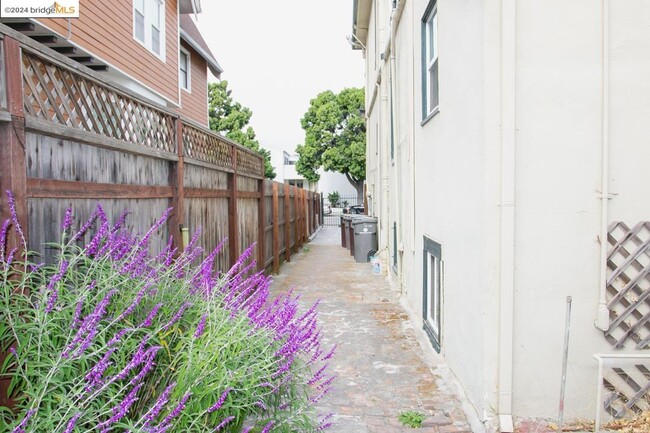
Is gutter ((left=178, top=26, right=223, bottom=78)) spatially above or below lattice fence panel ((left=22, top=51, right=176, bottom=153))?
above

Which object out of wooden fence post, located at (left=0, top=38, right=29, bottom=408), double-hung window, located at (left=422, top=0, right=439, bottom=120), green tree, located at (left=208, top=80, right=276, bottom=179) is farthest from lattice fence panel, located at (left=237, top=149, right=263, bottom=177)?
green tree, located at (left=208, top=80, right=276, bottom=179)

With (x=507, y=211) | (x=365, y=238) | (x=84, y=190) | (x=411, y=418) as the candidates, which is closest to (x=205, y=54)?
(x=365, y=238)

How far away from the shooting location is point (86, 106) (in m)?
3.28

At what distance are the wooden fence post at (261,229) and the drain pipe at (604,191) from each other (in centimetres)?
654

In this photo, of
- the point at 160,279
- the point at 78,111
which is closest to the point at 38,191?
the point at 78,111

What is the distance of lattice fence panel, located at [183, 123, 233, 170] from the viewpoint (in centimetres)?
543

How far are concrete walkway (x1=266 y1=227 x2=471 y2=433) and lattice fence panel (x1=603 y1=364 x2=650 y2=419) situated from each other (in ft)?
3.39

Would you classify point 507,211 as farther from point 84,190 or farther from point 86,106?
point 86,106

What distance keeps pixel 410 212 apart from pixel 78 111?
494cm

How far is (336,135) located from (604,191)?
120 ft

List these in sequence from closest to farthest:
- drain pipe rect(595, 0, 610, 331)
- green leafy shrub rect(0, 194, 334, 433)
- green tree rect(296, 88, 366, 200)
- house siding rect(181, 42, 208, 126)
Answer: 1. green leafy shrub rect(0, 194, 334, 433)
2. drain pipe rect(595, 0, 610, 331)
3. house siding rect(181, 42, 208, 126)
4. green tree rect(296, 88, 366, 200)

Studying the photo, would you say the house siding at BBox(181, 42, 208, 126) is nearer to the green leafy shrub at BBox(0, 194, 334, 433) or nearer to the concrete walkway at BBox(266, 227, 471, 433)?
the concrete walkway at BBox(266, 227, 471, 433)

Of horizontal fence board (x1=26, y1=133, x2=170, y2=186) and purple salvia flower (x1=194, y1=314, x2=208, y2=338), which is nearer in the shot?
purple salvia flower (x1=194, y1=314, x2=208, y2=338)

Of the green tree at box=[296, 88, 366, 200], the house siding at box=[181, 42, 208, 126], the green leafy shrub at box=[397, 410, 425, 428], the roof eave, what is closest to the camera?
the green leafy shrub at box=[397, 410, 425, 428]
